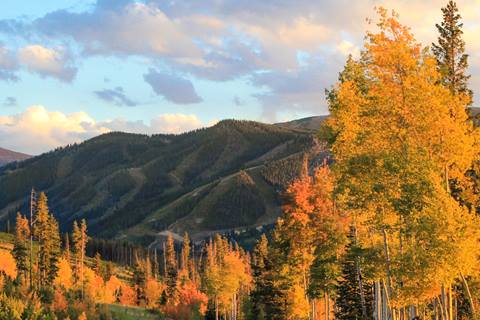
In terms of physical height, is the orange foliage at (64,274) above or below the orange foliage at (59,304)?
below

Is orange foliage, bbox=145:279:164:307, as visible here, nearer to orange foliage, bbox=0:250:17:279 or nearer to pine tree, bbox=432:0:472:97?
orange foliage, bbox=0:250:17:279

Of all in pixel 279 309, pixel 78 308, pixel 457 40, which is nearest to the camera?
pixel 457 40

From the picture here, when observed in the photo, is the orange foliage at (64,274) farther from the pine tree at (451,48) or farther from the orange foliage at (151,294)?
the pine tree at (451,48)

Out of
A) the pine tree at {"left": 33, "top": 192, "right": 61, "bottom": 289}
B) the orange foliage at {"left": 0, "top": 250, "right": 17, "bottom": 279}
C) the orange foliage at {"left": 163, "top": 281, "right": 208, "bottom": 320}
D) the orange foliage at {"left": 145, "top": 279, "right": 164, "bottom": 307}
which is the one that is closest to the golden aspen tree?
the orange foliage at {"left": 163, "top": 281, "right": 208, "bottom": 320}

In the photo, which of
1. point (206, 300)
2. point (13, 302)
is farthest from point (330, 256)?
point (206, 300)

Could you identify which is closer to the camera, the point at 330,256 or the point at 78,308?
the point at 330,256

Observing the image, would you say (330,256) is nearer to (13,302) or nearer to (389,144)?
(389,144)

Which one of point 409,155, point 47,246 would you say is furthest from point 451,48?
point 47,246

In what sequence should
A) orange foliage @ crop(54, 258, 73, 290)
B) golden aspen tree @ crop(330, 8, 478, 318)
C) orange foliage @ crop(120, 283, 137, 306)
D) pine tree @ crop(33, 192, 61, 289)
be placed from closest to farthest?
1. golden aspen tree @ crop(330, 8, 478, 318)
2. pine tree @ crop(33, 192, 61, 289)
3. orange foliage @ crop(54, 258, 73, 290)
4. orange foliage @ crop(120, 283, 137, 306)

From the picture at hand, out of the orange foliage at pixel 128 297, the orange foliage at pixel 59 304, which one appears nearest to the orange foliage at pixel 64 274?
the orange foliage at pixel 128 297

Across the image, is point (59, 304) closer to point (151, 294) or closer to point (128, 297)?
point (151, 294)

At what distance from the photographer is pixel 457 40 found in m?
38.0

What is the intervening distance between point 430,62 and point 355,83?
760 centimetres

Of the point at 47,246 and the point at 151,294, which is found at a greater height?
the point at 47,246
